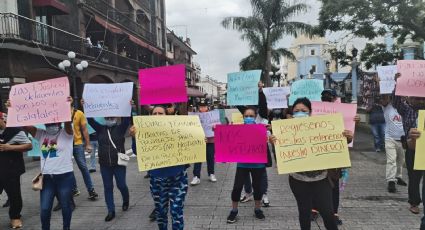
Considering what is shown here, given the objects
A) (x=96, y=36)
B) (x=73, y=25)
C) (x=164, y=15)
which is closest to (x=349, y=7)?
(x=73, y=25)

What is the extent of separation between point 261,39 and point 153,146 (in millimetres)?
23963

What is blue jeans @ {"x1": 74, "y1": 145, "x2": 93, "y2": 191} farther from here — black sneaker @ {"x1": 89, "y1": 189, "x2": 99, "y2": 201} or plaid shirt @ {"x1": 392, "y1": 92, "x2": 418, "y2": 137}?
plaid shirt @ {"x1": 392, "y1": 92, "x2": 418, "y2": 137}

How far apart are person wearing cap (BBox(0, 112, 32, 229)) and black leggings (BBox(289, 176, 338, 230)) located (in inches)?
138

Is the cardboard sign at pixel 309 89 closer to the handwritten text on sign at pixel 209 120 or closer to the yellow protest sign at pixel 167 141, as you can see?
the handwritten text on sign at pixel 209 120

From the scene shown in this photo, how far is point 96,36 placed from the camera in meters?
27.4

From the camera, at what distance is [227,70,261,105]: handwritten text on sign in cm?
642

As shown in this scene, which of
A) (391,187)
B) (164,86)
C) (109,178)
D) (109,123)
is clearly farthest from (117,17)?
(391,187)

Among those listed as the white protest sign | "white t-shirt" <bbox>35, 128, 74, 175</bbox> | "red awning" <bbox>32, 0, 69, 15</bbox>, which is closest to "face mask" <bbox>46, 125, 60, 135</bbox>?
"white t-shirt" <bbox>35, 128, 74, 175</bbox>

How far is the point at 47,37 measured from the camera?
62.4ft

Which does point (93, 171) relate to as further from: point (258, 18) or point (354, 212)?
point (258, 18)

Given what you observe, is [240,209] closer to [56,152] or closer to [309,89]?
[56,152]

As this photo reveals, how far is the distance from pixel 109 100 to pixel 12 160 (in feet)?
4.99

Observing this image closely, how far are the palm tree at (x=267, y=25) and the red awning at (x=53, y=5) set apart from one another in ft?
36.6

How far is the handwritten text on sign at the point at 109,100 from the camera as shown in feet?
17.5
